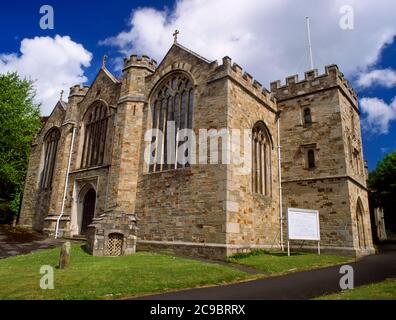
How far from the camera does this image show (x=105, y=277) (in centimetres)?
822

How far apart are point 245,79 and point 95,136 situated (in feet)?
36.3

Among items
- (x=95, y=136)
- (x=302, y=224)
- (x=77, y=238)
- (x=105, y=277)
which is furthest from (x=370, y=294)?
(x=95, y=136)

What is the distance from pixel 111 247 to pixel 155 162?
5.23m

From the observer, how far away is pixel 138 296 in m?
6.79

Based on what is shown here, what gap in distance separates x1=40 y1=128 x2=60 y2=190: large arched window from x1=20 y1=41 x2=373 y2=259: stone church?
1100 millimetres

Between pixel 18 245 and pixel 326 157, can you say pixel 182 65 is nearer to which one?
pixel 326 157

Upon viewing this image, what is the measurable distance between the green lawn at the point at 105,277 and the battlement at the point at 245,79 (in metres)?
9.57

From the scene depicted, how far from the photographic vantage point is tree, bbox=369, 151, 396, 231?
2855 centimetres

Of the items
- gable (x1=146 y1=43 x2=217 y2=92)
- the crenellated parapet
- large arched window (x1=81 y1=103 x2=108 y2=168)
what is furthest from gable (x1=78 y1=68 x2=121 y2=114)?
the crenellated parapet

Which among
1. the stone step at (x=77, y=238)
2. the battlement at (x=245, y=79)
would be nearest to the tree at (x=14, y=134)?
the stone step at (x=77, y=238)

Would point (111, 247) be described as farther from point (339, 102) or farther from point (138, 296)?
point (339, 102)

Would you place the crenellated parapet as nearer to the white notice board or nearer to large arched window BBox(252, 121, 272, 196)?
large arched window BBox(252, 121, 272, 196)

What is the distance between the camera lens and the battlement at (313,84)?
18859 millimetres

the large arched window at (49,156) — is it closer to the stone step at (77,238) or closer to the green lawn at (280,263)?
the stone step at (77,238)
